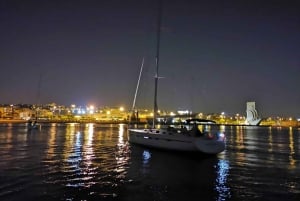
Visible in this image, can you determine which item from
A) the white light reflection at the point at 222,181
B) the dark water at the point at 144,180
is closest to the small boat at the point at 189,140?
the dark water at the point at 144,180

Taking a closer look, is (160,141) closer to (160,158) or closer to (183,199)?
(160,158)

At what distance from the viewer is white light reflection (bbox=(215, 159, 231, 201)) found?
55.9 ft

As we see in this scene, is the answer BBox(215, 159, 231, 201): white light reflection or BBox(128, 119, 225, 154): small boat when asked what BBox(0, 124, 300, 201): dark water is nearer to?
BBox(215, 159, 231, 201): white light reflection

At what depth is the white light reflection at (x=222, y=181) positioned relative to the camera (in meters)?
17.0

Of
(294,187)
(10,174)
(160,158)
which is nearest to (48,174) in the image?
(10,174)

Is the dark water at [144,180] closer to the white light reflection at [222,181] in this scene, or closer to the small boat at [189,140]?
the white light reflection at [222,181]

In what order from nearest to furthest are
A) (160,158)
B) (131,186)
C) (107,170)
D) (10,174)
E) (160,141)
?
(131,186) → (10,174) → (107,170) → (160,158) → (160,141)

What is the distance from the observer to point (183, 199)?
1573cm

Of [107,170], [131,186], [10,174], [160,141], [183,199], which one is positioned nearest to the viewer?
[183,199]

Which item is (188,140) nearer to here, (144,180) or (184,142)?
(184,142)

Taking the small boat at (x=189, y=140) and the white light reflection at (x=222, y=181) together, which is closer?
the white light reflection at (x=222, y=181)

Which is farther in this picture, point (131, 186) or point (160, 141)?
point (160, 141)

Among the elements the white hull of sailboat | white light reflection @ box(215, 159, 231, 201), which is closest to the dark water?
white light reflection @ box(215, 159, 231, 201)

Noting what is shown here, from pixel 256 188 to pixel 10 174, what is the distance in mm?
15588
